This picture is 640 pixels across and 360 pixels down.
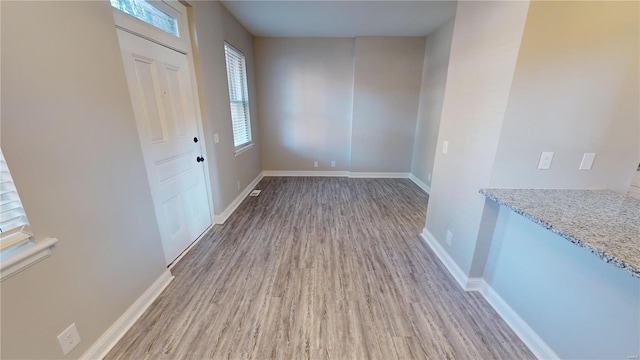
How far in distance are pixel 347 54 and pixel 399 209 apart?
10.2ft

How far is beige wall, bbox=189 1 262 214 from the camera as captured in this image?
259 centimetres

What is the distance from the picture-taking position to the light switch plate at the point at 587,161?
1562mm

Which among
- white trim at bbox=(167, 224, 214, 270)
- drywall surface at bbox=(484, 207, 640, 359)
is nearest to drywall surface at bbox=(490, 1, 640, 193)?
drywall surface at bbox=(484, 207, 640, 359)

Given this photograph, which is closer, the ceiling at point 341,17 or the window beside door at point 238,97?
the ceiling at point 341,17

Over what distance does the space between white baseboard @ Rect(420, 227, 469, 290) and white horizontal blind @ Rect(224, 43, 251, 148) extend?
2981 millimetres

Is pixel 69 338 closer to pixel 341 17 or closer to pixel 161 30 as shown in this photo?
pixel 161 30

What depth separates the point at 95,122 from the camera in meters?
1.38

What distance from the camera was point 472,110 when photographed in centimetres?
184

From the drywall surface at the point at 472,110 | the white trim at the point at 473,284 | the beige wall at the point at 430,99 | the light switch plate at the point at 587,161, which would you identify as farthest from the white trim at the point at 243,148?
the light switch plate at the point at 587,161

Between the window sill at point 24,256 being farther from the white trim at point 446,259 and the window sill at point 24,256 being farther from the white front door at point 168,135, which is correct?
the white trim at point 446,259

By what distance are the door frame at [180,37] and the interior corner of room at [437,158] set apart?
2cm

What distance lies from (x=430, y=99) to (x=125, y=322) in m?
4.88

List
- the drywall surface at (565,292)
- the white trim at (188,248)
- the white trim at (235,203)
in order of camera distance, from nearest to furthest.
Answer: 1. the drywall surface at (565,292)
2. the white trim at (188,248)
3. the white trim at (235,203)

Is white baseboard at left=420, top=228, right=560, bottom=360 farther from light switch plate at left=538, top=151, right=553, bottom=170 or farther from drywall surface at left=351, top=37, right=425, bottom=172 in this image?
drywall surface at left=351, top=37, right=425, bottom=172
